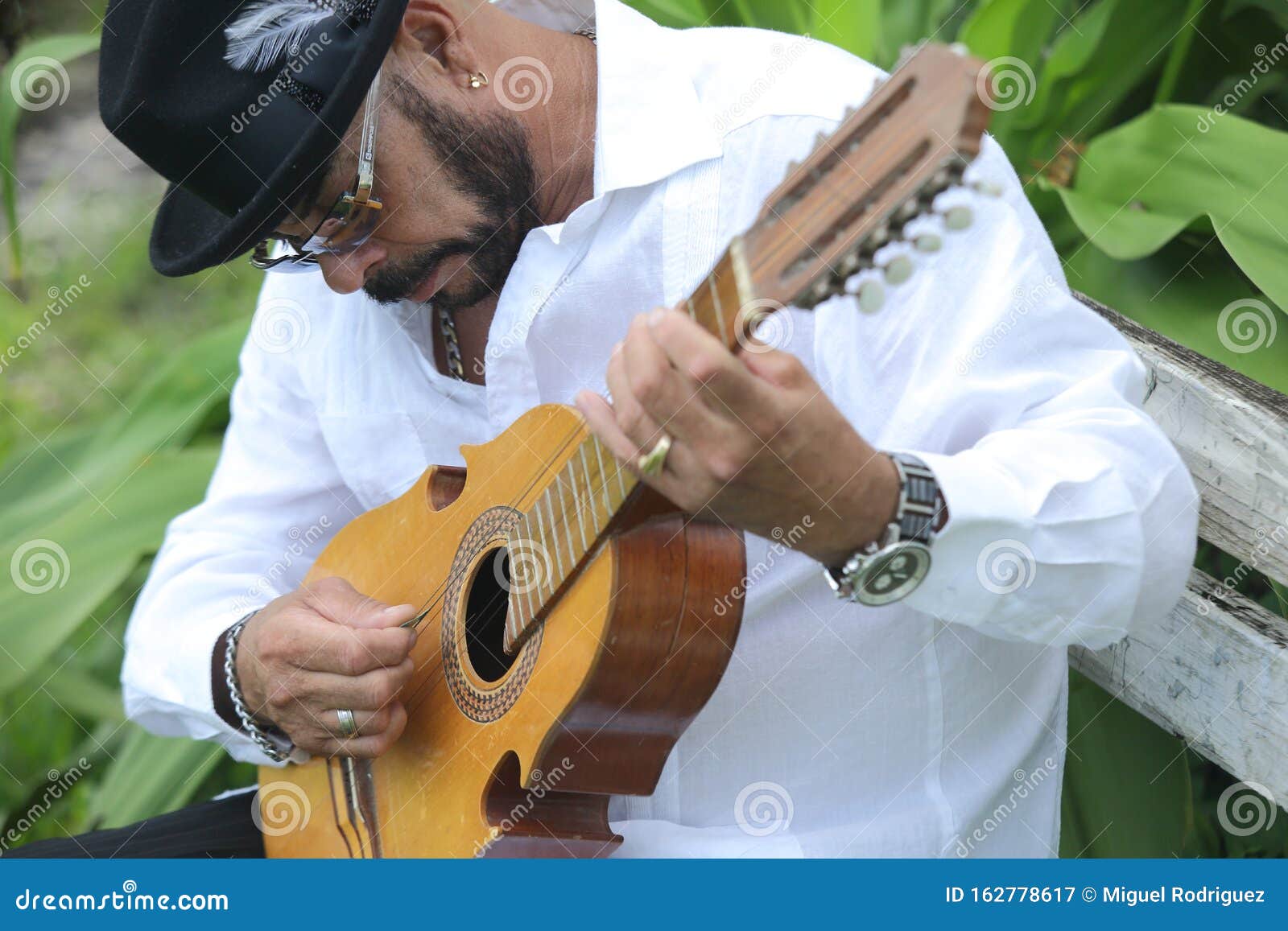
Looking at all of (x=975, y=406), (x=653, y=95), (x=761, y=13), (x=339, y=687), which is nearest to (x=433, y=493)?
(x=339, y=687)

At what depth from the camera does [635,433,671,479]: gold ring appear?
92cm

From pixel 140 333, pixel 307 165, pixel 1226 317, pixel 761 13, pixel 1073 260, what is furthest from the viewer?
pixel 140 333

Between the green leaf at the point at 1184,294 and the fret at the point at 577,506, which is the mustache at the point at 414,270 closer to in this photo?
the fret at the point at 577,506

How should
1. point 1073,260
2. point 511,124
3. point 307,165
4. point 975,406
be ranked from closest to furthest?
point 975,406
point 307,165
point 511,124
point 1073,260

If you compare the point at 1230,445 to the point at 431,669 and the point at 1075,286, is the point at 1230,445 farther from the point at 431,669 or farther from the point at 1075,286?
the point at 431,669

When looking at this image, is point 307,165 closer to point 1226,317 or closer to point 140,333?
point 1226,317

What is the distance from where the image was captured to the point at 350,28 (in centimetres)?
127

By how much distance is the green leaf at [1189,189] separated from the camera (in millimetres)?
1496

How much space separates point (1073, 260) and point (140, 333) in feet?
7.69

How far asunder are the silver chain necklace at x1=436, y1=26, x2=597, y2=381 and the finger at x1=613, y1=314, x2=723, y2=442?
73 centimetres
